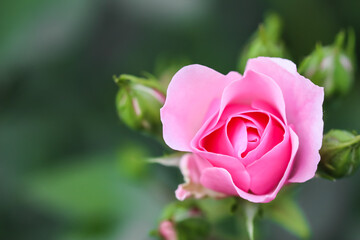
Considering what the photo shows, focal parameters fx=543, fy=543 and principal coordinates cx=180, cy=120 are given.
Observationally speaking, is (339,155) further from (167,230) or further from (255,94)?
(167,230)

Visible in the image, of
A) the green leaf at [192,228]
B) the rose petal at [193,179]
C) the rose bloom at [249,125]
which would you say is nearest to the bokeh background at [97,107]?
the green leaf at [192,228]

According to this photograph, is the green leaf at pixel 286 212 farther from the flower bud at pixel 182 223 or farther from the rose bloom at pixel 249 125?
the rose bloom at pixel 249 125

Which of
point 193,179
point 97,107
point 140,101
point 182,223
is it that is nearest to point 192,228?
point 182,223

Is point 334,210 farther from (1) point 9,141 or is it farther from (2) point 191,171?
(1) point 9,141

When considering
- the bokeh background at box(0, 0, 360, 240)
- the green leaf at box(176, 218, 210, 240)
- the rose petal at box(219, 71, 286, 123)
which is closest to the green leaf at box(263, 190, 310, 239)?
the green leaf at box(176, 218, 210, 240)

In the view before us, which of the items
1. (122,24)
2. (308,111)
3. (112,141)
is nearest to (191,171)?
(308,111)
